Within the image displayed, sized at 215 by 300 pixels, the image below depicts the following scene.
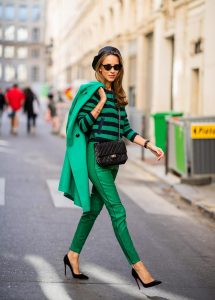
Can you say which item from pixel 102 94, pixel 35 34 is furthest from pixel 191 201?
pixel 35 34

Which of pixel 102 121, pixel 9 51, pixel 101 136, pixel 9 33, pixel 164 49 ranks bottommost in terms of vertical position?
pixel 101 136

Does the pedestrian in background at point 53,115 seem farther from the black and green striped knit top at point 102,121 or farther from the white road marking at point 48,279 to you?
the black and green striped knit top at point 102,121

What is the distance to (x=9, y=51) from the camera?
125m

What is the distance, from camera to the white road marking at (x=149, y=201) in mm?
9422

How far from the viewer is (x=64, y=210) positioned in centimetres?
897

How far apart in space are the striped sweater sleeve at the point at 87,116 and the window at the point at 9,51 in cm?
12056

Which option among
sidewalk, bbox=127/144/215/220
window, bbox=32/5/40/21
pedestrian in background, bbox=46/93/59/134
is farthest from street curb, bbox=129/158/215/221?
window, bbox=32/5/40/21

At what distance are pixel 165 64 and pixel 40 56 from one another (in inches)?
4101

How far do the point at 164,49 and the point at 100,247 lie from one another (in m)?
15.5

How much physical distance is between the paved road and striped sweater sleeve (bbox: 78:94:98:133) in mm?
1232

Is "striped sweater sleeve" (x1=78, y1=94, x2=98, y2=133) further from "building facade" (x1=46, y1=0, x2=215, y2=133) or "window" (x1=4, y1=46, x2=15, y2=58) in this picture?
"window" (x1=4, y1=46, x2=15, y2=58)

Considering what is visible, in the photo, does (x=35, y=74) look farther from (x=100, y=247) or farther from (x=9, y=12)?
(x=100, y=247)

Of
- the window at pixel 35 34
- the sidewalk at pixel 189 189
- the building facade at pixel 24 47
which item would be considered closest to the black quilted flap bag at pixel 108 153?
the sidewalk at pixel 189 189

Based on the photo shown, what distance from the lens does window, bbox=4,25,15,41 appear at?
125312mm
